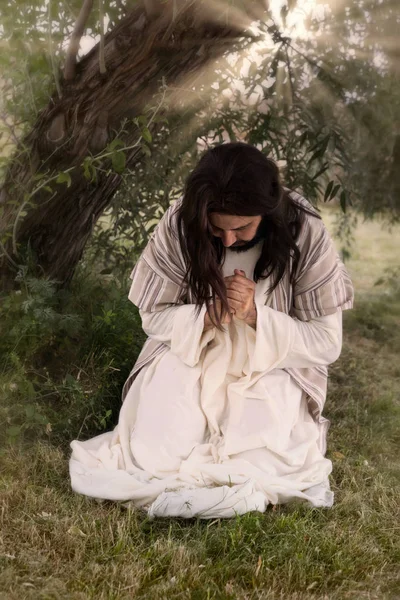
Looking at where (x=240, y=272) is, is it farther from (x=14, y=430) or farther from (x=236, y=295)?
(x=14, y=430)

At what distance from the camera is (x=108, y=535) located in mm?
2205

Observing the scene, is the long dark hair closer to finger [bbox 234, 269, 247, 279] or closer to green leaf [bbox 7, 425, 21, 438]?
finger [bbox 234, 269, 247, 279]

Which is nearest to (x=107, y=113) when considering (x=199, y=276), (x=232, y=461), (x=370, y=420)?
(x=199, y=276)

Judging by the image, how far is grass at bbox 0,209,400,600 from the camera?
2004mm

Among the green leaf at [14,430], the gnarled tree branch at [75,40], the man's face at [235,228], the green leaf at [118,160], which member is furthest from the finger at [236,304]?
the gnarled tree branch at [75,40]

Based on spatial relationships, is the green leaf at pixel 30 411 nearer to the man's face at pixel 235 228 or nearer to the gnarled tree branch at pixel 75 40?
the man's face at pixel 235 228

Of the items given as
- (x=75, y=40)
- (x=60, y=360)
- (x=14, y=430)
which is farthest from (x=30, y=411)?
(x=75, y=40)

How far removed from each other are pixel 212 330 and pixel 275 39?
57.5 inches

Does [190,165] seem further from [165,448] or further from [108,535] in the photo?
[108,535]

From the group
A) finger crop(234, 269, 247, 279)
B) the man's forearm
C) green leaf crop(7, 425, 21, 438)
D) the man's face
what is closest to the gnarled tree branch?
the man's face

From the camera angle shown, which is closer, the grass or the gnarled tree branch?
the grass

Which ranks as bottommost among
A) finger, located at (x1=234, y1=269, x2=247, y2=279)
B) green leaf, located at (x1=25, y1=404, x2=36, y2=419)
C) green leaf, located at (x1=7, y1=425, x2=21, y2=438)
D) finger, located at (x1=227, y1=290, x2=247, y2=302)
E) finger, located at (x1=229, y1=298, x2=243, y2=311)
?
green leaf, located at (x1=7, y1=425, x2=21, y2=438)

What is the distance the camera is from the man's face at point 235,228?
233 cm

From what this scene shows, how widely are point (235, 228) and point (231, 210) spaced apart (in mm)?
106
